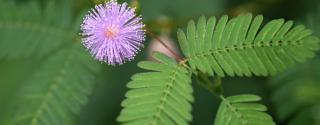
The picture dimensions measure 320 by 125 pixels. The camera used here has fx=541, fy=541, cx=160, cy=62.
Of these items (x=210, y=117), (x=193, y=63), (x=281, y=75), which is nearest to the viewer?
(x=193, y=63)

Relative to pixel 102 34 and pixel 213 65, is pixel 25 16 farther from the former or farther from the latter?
pixel 213 65

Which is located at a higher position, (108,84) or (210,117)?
(108,84)

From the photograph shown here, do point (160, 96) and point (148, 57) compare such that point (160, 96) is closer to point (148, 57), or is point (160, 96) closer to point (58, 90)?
point (58, 90)

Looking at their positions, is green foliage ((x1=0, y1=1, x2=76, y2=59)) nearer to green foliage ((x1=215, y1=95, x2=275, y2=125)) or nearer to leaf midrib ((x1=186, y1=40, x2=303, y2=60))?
leaf midrib ((x1=186, y1=40, x2=303, y2=60))

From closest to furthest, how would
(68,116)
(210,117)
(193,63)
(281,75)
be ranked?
(193,63), (68,116), (281,75), (210,117)

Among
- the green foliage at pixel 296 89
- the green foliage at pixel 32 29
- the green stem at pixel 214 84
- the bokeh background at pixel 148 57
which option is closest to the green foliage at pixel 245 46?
the green stem at pixel 214 84

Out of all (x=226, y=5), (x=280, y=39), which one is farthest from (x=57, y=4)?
(x=280, y=39)

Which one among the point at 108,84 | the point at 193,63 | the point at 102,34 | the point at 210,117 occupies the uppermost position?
the point at 102,34
